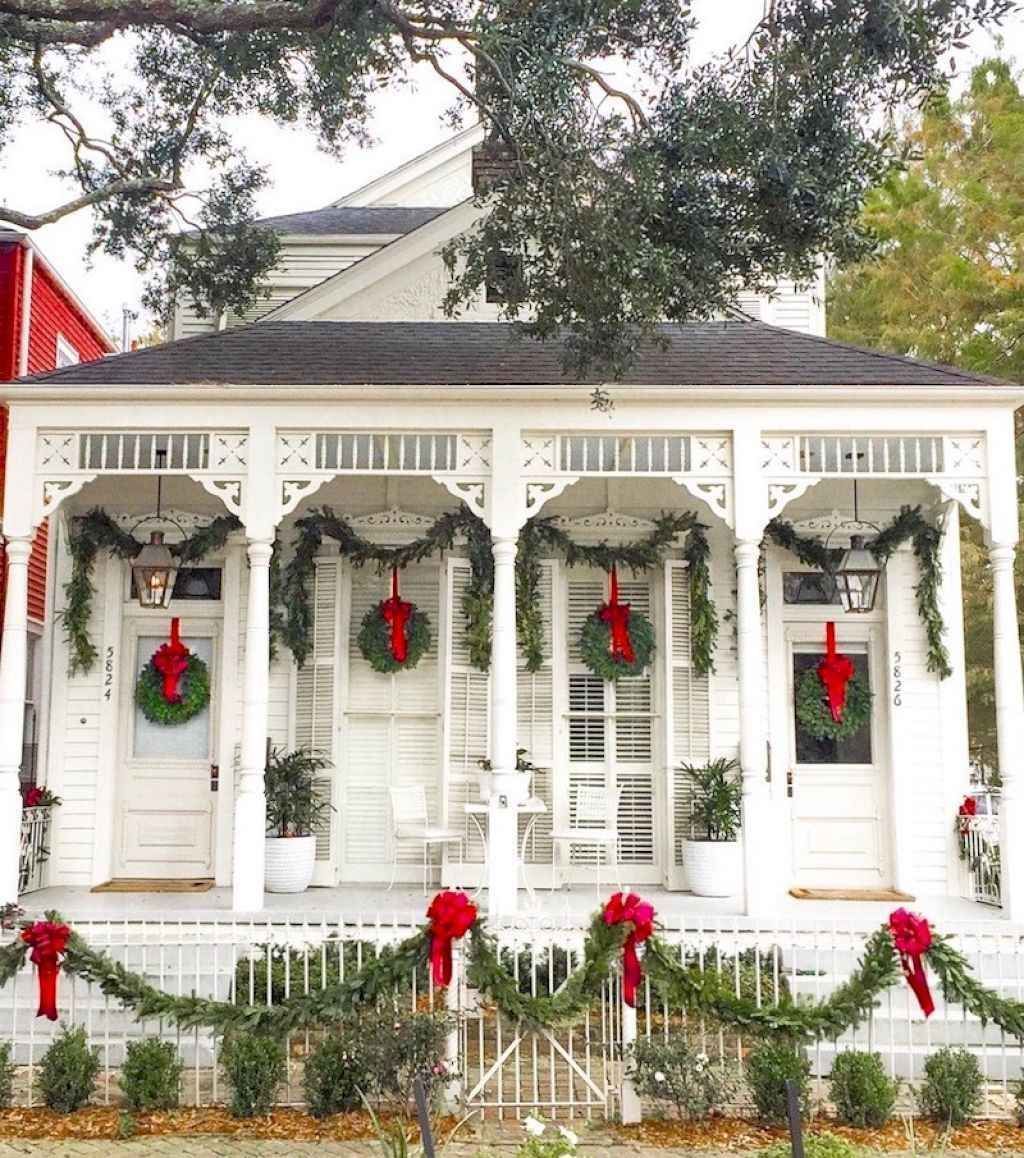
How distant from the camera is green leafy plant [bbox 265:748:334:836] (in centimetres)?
991

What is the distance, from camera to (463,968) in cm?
661

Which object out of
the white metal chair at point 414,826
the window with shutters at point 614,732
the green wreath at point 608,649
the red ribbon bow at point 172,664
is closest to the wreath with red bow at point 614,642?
the green wreath at point 608,649

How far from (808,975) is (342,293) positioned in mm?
7141

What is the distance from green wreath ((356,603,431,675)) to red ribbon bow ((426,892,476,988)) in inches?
181

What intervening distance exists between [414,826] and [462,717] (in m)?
1.03

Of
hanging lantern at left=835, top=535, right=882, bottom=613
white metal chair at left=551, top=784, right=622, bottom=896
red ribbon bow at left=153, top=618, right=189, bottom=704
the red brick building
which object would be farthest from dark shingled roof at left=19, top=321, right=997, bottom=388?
white metal chair at left=551, top=784, right=622, bottom=896

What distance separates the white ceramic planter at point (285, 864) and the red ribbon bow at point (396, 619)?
72.3 inches

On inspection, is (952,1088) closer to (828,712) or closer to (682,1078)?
(682,1078)

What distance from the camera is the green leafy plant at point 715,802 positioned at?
9766 millimetres

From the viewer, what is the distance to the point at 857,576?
1012 centimetres

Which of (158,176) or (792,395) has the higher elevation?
(158,176)

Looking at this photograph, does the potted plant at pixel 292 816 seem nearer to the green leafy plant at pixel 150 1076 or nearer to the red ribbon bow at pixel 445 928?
the green leafy plant at pixel 150 1076

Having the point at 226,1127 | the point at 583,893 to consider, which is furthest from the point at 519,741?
the point at 226,1127

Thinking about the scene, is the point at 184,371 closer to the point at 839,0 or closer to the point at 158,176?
the point at 158,176
